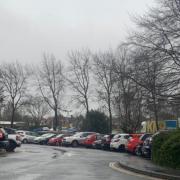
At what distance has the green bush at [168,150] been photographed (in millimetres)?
19234

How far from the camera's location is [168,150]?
19938 mm

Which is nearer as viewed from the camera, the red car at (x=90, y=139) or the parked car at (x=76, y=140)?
the red car at (x=90, y=139)

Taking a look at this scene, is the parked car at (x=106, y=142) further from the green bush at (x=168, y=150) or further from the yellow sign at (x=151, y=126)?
the green bush at (x=168, y=150)

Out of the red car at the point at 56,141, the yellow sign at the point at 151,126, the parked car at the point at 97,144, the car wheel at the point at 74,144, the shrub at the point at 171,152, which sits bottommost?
the shrub at the point at 171,152

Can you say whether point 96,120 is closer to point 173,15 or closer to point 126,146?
point 126,146

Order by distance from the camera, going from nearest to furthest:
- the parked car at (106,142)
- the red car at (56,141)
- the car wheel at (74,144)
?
the parked car at (106,142)
the car wheel at (74,144)
the red car at (56,141)

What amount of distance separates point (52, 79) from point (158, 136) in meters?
56.9

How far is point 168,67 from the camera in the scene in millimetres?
28547

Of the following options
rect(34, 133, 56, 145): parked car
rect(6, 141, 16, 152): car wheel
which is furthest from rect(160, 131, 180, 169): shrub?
rect(34, 133, 56, 145): parked car

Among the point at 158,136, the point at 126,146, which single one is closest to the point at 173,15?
the point at 158,136

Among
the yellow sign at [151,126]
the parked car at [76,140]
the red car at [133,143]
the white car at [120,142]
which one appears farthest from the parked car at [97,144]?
the yellow sign at [151,126]

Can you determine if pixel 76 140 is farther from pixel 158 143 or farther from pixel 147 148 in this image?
pixel 158 143

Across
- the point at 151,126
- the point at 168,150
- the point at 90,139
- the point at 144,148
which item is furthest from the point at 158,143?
the point at 151,126

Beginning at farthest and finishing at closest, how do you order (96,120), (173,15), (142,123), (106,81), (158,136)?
1. (96,120)
2. (106,81)
3. (142,123)
4. (173,15)
5. (158,136)
